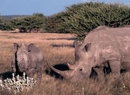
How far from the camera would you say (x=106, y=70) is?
43.9ft

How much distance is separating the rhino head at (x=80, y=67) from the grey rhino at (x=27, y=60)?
1.92 feet

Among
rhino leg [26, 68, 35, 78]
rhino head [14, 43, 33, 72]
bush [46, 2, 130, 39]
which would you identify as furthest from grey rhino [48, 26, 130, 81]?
bush [46, 2, 130, 39]

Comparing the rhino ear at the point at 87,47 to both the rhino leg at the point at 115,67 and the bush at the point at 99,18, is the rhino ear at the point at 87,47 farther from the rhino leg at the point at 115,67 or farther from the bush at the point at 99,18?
the bush at the point at 99,18

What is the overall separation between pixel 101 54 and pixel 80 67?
0.89 metres

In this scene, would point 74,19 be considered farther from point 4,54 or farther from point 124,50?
point 124,50

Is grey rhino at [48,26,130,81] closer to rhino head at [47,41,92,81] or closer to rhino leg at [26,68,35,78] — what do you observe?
rhino head at [47,41,92,81]

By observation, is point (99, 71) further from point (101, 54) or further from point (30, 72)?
point (30, 72)

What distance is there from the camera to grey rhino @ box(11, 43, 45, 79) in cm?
1083

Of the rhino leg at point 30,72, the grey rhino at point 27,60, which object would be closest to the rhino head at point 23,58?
the grey rhino at point 27,60

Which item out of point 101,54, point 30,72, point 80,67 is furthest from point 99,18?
point 30,72

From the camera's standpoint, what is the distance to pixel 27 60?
36.0 ft

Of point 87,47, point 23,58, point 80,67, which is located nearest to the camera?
point 23,58

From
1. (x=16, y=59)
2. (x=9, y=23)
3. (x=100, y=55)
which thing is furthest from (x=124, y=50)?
(x=9, y=23)

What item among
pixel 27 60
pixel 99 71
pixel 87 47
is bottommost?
pixel 99 71
